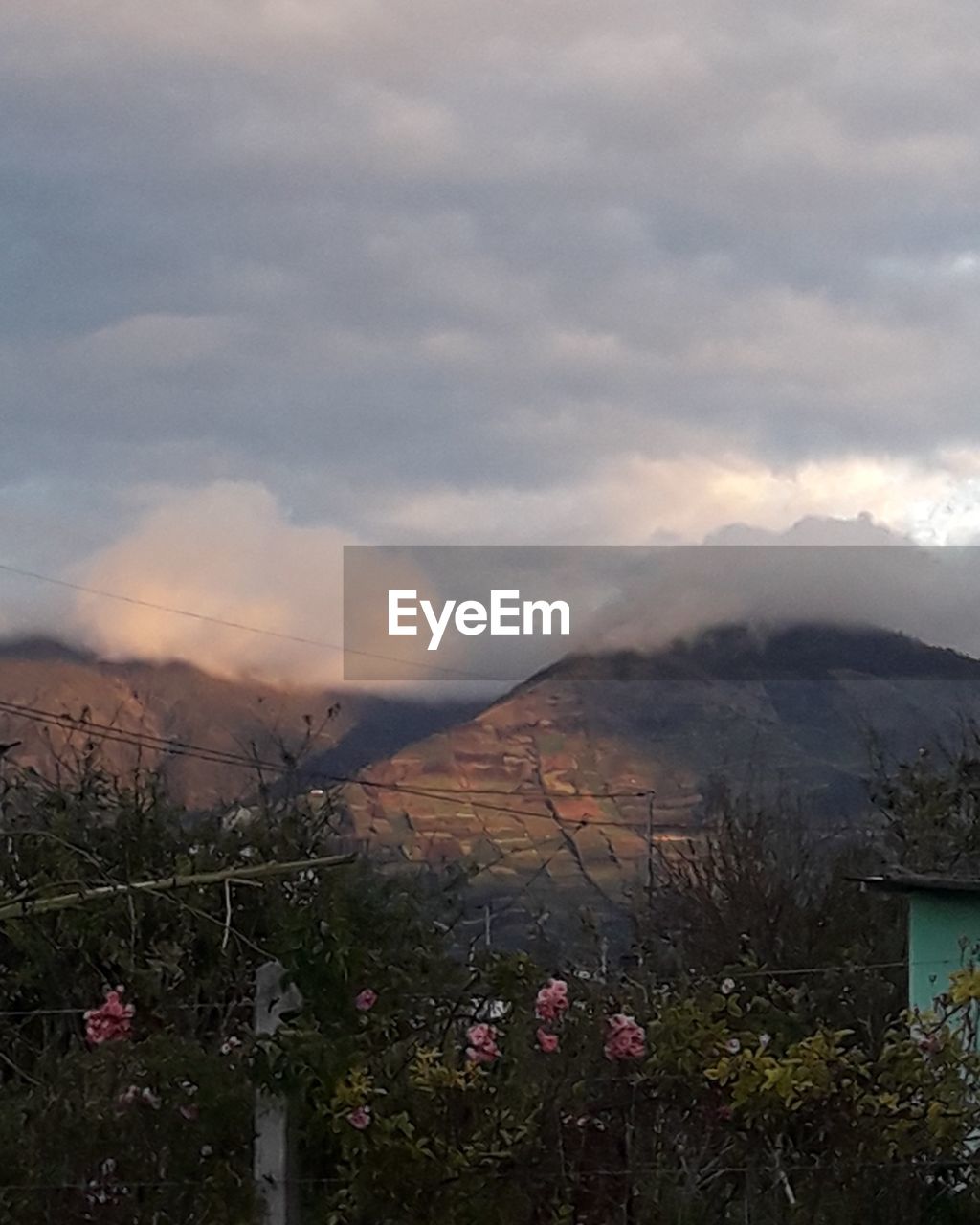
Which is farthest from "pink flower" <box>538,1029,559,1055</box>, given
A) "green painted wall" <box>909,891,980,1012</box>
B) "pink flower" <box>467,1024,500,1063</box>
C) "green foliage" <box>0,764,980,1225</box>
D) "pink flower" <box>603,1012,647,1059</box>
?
"green painted wall" <box>909,891,980,1012</box>

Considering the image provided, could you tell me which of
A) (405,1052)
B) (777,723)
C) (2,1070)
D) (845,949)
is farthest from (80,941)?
(777,723)

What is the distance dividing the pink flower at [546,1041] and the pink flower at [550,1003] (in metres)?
0.04

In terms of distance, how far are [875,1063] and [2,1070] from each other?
3.12 meters

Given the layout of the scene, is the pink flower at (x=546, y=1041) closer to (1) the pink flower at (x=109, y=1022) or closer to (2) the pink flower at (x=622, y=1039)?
(2) the pink flower at (x=622, y=1039)

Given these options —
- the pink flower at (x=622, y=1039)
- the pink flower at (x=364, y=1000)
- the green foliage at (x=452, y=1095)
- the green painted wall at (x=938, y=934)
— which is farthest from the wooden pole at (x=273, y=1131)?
the green painted wall at (x=938, y=934)

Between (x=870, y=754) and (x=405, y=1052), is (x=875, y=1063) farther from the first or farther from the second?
(x=870, y=754)

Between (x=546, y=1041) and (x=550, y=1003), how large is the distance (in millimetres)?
117

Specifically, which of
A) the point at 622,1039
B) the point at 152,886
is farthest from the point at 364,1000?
the point at 622,1039

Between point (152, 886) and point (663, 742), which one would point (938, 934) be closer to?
point (152, 886)

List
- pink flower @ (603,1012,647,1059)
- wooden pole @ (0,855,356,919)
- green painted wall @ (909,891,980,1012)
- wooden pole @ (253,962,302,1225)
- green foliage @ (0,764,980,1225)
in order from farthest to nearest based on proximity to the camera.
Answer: green painted wall @ (909,891,980,1012) → pink flower @ (603,1012,647,1059) → green foliage @ (0,764,980,1225) → wooden pole @ (253,962,302,1225) → wooden pole @ (0,855,356,919)

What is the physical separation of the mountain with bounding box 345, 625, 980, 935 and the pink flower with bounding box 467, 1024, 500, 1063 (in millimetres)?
10723

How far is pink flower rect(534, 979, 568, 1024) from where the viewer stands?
224 inches

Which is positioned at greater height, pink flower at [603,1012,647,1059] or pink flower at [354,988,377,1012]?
pink flower at [354,988,377,1012]

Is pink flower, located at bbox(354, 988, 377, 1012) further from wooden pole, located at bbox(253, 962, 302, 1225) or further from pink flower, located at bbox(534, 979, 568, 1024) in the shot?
pink flower, located at bbox(534, 979, 568, 1024)
